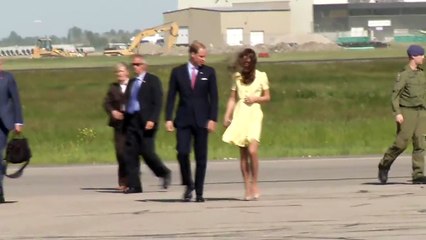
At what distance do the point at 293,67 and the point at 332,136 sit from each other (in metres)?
19.8

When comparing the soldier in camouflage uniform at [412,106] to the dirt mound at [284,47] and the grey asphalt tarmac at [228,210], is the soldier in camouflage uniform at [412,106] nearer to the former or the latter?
the grey asphalt tarmac at [228,210]

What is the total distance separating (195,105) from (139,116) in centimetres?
205

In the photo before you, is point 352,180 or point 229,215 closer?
point 229,215

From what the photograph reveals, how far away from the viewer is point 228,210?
39.4ft

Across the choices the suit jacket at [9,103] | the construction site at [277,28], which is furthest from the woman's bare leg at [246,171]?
the construction site at [277,28]

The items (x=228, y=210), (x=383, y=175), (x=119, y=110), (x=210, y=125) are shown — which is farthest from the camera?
(x=383, y=175)

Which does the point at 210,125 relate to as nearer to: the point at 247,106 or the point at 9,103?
the point at 247,106

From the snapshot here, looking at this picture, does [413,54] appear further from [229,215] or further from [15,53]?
[15,53]

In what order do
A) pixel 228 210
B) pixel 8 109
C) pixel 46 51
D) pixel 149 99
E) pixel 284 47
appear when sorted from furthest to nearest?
1. pixel 46 51
2. pixel 284 47
3. pixel 149 99
4. pixel 8 109
5. pixel 228 210

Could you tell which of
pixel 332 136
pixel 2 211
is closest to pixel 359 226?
pixel 2 211

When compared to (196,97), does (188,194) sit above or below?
below

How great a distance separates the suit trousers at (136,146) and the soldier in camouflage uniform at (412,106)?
3.09 metres

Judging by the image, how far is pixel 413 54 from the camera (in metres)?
14.5

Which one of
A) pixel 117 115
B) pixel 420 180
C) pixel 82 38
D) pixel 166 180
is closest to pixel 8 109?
pixel 117 115
